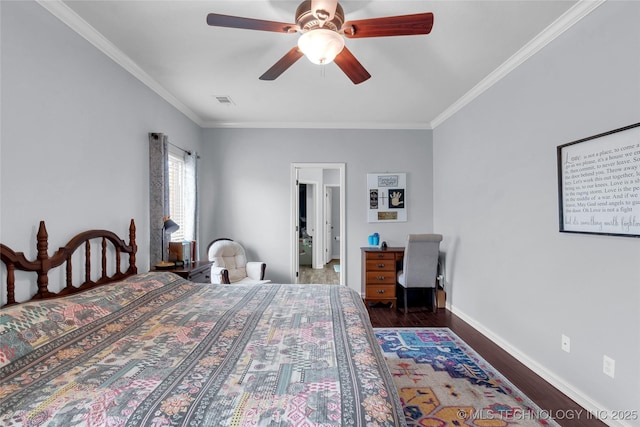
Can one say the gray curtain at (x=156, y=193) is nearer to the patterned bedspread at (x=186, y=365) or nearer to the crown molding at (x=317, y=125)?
the patterned bedspread at (x=186, y=365)

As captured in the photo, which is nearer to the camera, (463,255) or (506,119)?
(506,119)

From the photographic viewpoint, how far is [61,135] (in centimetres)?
209

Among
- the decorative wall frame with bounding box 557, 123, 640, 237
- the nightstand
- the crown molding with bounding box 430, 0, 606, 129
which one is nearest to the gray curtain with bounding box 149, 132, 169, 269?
the nightstand

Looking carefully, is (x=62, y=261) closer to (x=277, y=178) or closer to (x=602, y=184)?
(x=277, y=178)

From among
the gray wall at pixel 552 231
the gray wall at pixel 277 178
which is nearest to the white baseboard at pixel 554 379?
the gray wall at pixel 552 231

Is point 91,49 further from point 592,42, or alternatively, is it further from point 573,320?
point 573,320

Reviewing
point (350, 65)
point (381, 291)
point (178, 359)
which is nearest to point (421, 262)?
point (381, 291)

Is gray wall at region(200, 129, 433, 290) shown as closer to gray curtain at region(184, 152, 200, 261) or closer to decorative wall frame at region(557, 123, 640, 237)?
gray curtain at region(184, 152, 200, 261)

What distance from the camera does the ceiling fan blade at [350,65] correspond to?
6.89 ft

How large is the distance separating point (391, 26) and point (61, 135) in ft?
7.28

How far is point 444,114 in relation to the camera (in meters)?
4.36

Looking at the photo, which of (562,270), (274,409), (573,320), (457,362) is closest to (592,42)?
(562,270)

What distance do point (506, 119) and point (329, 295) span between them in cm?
237

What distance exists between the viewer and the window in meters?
3.92
